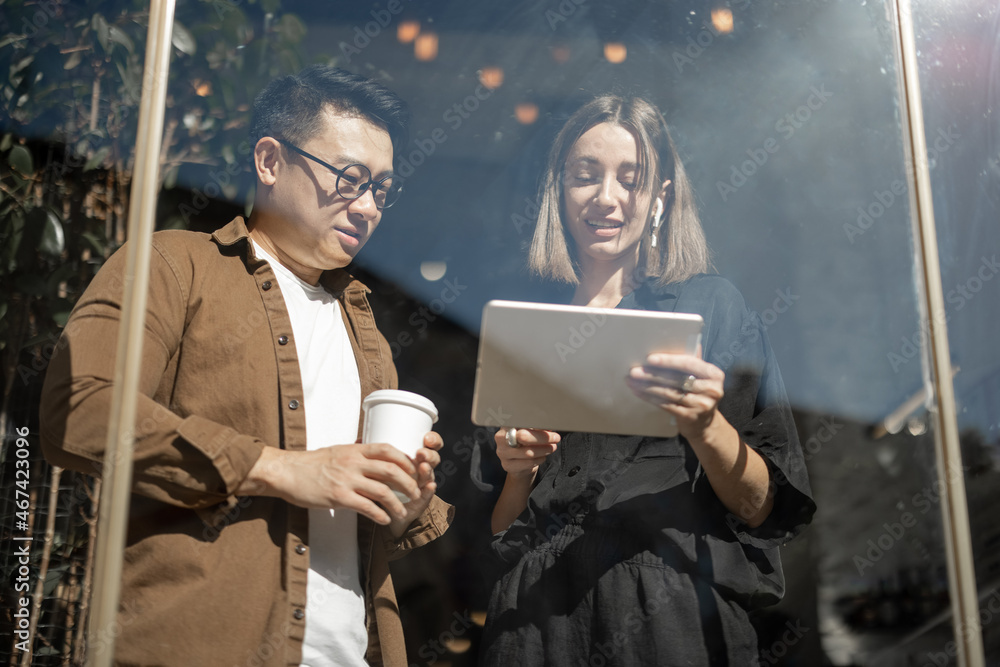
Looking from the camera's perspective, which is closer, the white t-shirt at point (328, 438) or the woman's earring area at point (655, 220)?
Result: the white t-shirt at point (328, 438)

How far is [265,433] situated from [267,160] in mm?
659

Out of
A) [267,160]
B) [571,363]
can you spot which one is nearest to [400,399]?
[571,363]

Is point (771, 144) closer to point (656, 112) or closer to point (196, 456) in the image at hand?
point (656, 112)

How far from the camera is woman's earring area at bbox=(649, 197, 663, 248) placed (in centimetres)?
196

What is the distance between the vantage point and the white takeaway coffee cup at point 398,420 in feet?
5.03

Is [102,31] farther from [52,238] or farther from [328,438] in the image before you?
[328,438]

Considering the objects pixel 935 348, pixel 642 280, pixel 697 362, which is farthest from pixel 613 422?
pixel 935 348

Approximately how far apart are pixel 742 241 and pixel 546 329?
82cm

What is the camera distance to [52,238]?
1.98 metres

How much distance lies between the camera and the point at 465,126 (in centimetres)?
218

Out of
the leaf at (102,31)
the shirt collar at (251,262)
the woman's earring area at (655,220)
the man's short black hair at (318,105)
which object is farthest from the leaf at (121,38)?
the woman's earring area at (655,220)

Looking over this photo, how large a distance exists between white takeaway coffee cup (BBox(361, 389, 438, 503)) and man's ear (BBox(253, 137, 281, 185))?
62 cm

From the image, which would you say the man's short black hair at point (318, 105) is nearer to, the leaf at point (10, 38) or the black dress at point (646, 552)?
the leaf at point (10, 38)

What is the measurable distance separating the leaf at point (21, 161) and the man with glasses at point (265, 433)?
578 millimetres
